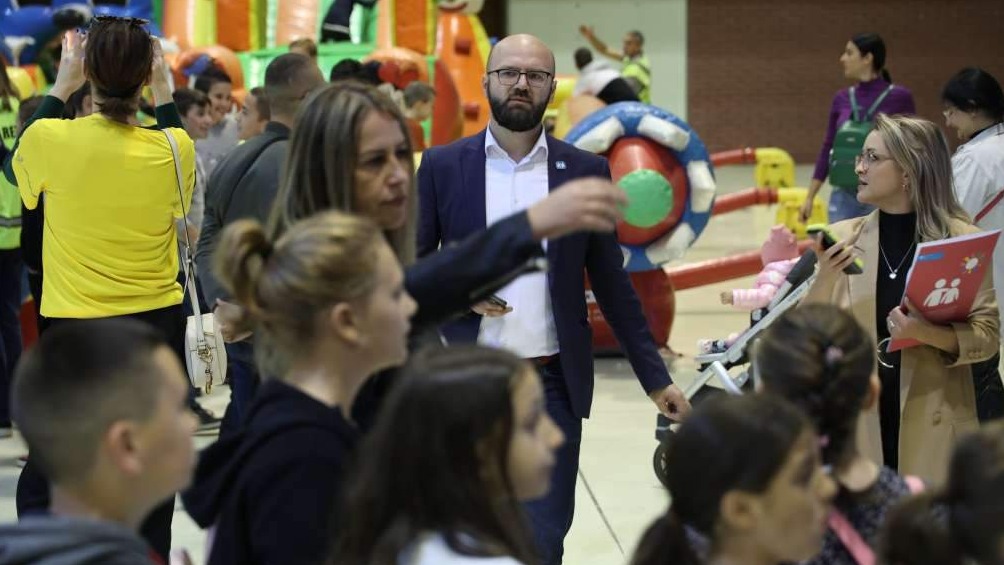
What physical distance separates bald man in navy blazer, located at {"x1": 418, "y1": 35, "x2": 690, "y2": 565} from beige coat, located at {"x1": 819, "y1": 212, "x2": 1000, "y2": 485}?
1.95 ft

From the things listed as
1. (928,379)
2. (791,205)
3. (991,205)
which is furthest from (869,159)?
(791,205)

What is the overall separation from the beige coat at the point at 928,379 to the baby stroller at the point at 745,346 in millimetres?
321

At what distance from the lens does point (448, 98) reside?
1088 cm

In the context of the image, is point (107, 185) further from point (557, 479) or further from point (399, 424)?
point (399, 424)

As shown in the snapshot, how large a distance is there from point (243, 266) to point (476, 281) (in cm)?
40

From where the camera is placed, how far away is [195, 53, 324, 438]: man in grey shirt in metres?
4.21

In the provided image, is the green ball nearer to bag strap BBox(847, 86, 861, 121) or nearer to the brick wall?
bag strap BBox(847, 86, 861, 121)

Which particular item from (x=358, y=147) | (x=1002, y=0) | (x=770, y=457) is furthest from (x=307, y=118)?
(x=1002, y=0)

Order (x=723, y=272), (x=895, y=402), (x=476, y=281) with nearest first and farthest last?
(x=476, y=281), (x=895, y=402), (x=723, y=272)

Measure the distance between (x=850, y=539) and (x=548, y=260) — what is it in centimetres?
178

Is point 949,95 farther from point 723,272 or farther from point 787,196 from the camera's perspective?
point 787,196

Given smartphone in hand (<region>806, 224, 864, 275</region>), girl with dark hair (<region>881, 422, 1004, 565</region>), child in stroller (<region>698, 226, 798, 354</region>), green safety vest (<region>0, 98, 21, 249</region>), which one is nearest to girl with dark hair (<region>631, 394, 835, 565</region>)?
girl with dark hair (<region>881, 422, 1004, 565</region>)

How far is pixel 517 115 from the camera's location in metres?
4.14

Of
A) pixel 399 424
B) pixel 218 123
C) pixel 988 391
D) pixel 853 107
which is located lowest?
pixel 988 391
